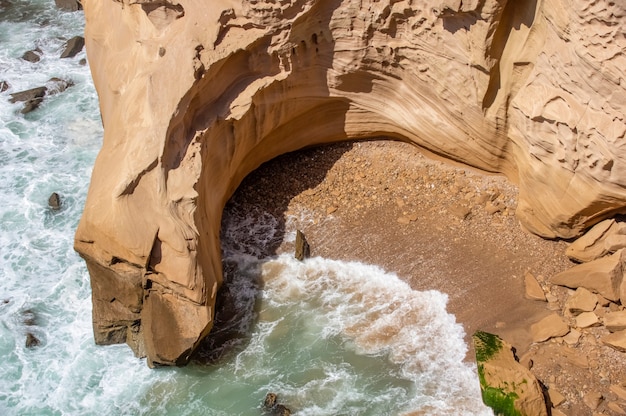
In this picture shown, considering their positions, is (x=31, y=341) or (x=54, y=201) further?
(x=54, y=201)

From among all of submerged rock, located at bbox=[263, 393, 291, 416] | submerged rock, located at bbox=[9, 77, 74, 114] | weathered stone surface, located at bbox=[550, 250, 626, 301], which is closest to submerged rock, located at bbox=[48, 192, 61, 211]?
submerged rock, located at bbox=[9, 77, 74, 114]

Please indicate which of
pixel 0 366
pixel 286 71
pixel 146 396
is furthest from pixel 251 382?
pixel 286 71

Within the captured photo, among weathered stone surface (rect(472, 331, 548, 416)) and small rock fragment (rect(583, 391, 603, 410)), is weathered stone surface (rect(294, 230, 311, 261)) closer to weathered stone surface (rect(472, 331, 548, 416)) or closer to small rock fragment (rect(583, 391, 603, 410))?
weathered stone surface (rect(472, 331, 548, 416))

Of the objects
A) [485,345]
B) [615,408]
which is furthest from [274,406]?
[615,408]

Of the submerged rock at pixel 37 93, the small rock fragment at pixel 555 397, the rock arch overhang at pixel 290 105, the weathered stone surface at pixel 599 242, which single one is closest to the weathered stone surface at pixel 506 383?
the small rock fragment at pixel 555 397

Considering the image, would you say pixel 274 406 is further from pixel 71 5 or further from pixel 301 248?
pixel 71 5

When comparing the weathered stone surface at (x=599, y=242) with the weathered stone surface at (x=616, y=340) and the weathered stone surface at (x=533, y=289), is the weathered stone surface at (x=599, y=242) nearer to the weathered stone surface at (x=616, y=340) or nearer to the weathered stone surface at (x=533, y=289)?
the weathered stone surface at (x=533, y=289)
